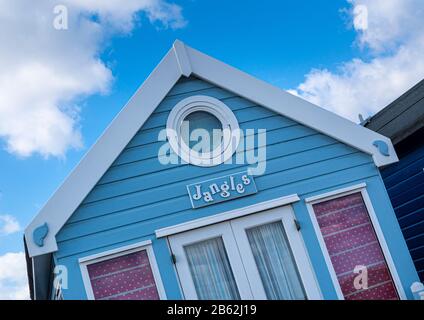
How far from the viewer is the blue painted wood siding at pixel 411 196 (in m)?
10.3

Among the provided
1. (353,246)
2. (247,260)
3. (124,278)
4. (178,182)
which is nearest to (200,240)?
(247,260)

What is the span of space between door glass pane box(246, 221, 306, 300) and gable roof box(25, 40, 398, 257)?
1.56 meters

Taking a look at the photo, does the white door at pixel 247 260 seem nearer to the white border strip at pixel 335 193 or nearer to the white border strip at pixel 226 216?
the white border strip at pixel 226 216

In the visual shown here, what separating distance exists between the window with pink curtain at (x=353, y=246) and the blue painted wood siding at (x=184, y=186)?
19 centimetres

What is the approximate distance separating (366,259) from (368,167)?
1219mm

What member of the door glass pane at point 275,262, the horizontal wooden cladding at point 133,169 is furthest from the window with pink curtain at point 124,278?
the door glass pane at point 275,262

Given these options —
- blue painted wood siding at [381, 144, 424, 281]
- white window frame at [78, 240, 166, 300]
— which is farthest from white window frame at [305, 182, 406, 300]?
blue painted wood siding at [381, 144, 424, 281]

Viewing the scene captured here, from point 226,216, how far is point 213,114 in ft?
4.49

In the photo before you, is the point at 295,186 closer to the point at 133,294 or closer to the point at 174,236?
the point at 174,236

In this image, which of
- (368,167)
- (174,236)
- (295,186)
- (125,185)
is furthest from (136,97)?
(368,167)

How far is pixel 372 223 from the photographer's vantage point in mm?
7992

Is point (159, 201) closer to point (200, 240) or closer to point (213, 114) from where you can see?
point (200, 240)

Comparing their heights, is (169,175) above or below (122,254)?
above

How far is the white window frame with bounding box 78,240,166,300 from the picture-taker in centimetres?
714
